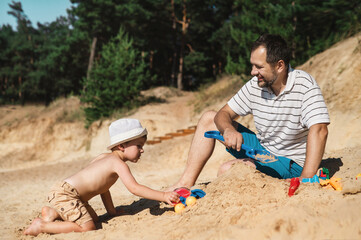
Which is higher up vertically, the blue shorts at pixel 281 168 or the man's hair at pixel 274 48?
the man's hair at pixel 274 48

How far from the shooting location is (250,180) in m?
2.72

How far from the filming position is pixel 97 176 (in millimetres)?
3045

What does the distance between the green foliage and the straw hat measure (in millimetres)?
10475

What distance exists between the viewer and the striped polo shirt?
2.80m

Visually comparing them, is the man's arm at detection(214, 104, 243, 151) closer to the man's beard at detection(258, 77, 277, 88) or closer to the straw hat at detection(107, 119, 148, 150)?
the man's beard at detection(258, 77, 277, 88)

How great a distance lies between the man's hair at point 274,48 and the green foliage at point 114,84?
35.3 feet

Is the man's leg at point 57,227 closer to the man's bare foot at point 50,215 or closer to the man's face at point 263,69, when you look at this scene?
the man's bare foot at point 50,215

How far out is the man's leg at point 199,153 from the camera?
3.36 meters

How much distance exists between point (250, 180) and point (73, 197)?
1.65 m

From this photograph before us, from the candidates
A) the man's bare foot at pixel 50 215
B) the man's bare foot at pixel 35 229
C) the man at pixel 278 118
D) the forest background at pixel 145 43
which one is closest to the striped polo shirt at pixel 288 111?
the man at pixel 278 118

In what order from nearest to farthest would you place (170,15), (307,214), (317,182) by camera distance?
(307,214) → (317,182) → (170,15)

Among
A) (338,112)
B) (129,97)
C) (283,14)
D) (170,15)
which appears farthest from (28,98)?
(338,112)

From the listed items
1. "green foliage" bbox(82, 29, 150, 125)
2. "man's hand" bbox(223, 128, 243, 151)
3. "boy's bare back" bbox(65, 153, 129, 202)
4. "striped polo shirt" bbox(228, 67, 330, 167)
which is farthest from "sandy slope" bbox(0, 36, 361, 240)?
"green foliage" bbox(82, 29, 150, 125)

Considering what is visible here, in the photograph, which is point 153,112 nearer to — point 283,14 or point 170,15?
point 283,14
